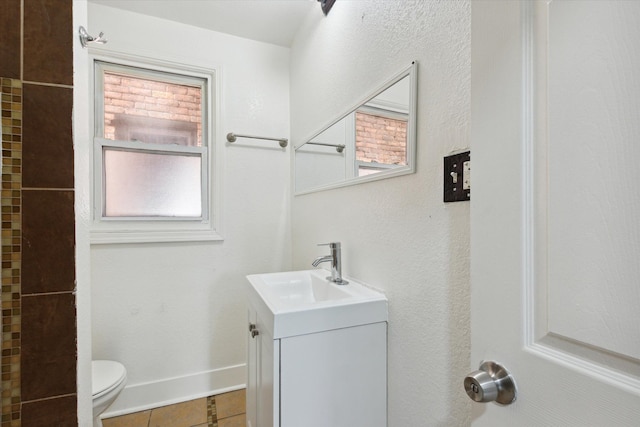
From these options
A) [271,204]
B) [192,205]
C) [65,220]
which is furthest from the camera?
[271,204]

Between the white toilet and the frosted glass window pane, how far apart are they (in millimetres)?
879

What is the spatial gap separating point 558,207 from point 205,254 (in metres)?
2.00

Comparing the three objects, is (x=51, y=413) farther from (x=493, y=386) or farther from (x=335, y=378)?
(x=493, y=386)

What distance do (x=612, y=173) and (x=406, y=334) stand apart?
0.79 metres

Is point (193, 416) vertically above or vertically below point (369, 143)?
below

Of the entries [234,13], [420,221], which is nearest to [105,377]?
[420,221]

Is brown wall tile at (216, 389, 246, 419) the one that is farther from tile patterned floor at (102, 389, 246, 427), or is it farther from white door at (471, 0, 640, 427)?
white door at (471, 0, 640, 427)

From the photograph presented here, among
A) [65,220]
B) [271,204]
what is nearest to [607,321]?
[65,220]

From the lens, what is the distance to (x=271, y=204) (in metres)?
2.22

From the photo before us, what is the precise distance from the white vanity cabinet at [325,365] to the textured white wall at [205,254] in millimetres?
1073

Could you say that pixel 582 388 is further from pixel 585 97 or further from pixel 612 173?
pixel 585 97

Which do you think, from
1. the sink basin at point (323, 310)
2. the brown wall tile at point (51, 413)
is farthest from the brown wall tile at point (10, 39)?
the sink basin at point (323, 310)

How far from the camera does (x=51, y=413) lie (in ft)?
2.58

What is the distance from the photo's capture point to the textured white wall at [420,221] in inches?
32.1
